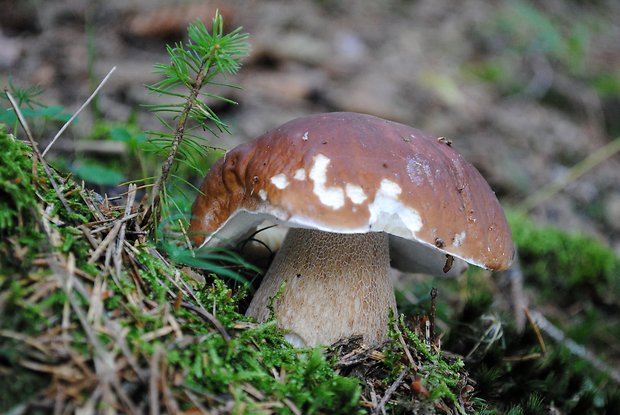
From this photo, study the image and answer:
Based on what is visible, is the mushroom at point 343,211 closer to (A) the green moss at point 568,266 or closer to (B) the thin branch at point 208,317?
(B) the thin branch at point 208,317

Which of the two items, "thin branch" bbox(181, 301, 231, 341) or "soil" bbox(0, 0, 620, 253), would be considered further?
"soil" bbox(0, 0, 620, 253)

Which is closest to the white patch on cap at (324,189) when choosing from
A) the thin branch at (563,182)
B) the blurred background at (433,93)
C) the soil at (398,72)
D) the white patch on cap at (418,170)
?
the white patch on cap at (418,170)

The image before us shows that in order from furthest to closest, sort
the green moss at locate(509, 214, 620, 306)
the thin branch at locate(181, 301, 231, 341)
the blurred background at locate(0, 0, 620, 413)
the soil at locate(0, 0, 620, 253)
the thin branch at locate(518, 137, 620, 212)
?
the thin branch at locate(518, 137, 620, 212)
the soil at locate(0, 0, 620, 253)
the green moss at locate(509, 214, 620, 306)
the blurred background at locate(0, 0, 620, 413)
the thin branch at locate(181, 301, 231, 341)

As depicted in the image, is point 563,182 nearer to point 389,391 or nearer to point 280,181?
point 389,391

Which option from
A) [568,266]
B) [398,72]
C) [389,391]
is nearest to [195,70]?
[389,391]

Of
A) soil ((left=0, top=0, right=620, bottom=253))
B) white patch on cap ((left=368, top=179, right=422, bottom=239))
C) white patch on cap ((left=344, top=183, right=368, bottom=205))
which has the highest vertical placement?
white patch on cap ((left=344, top=183, right=368, bottom=205))

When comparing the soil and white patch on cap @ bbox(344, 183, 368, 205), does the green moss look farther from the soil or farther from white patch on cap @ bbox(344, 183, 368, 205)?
white patch on cap @ bbox(344, 183, 368, 205)

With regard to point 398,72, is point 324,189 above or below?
above

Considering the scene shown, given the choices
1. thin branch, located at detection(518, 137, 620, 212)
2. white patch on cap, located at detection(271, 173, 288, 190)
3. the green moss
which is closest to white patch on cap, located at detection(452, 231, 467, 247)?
white patch on cap, located at detection(271, 173, 288, 190)
